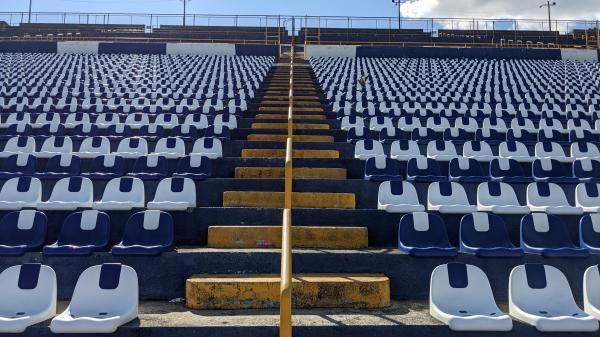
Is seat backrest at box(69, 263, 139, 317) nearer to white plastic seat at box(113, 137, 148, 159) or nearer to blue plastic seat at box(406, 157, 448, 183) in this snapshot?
white plastic seat at box(113, 137, 148, 159)

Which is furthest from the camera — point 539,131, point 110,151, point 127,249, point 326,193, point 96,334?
point 539,131

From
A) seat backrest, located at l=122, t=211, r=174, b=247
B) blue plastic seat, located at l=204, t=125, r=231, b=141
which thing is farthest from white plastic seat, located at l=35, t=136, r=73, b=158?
seat backrest, located at l=122, t=211, r=174, b=247

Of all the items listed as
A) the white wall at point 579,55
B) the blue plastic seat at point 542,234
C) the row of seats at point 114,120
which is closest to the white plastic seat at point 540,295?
the blue plastic seat at point 542,234

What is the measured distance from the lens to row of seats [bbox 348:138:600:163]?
28.5ft

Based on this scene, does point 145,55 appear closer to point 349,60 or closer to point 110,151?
point 349,60

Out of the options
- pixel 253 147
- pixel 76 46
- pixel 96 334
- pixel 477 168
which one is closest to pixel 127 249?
pixel 96 334

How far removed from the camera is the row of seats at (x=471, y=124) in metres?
11.0

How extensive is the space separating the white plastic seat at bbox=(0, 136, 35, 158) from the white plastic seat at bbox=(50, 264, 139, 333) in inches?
210

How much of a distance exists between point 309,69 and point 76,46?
48.4 feet

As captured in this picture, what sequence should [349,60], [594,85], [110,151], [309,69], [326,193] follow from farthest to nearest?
1. [349,60]
2. [309,69]
3. [594,85]
4. [110,151]
5. [326,193]

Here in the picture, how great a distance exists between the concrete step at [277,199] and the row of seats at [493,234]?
4.82ft

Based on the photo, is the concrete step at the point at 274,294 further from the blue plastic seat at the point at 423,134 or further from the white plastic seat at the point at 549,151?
the blue plastic seat at the point at 423,134

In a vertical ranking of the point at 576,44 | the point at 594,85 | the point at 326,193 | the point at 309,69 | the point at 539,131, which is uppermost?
the point at 576,44

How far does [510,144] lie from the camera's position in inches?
364
